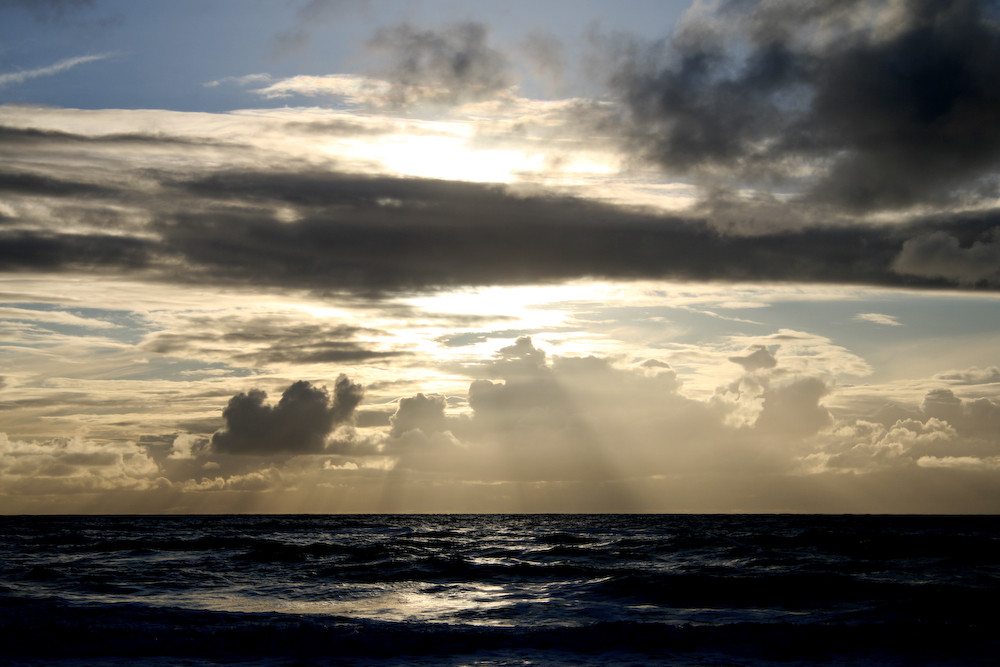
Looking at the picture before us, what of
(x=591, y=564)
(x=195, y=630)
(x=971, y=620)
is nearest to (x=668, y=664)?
(x=971, y=620)

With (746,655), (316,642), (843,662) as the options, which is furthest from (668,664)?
(316,642)

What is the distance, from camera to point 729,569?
35.9 metres

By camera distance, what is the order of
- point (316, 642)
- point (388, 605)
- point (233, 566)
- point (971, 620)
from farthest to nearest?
point (233, 566) → point (388, 605) → point (971, 620) → point (316, 642)

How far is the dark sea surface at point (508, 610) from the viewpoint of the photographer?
18.5m

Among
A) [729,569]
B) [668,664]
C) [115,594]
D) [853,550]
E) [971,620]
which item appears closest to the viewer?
[668,664]

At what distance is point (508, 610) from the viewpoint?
24.5 m

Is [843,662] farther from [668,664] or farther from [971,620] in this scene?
[971,620]

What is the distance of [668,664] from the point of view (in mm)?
17000

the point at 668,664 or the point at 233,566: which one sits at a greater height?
the point at 668,664

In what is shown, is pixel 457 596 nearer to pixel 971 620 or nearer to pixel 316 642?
pixel 316 642

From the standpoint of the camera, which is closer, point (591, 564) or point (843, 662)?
point (843, 662)

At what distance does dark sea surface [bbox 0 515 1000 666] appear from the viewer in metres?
18.5

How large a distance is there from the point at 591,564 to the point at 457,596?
14.2 metres

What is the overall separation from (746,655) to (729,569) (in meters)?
18.9
